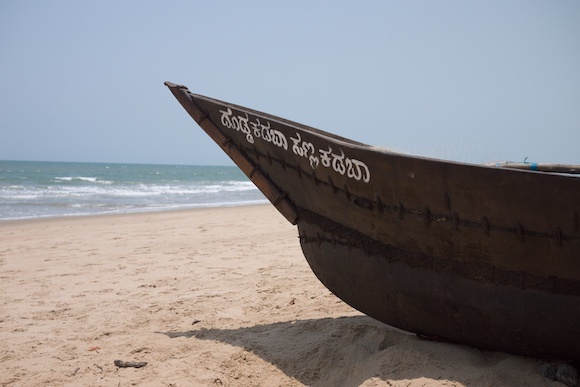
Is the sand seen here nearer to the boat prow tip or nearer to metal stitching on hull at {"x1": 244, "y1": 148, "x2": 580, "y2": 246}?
metal stitching on hull at {"x1": 244, "y1": 148, "x2": 580, "y2": 246}

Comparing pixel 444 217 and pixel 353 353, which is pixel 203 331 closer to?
pixel 353 353

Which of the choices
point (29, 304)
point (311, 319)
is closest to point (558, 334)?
point (311, 319)

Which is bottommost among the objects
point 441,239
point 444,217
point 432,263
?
point 432,263

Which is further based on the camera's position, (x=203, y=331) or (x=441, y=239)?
(x=203, y=331)

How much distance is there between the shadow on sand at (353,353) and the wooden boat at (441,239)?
104mm

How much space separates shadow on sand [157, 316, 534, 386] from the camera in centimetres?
266

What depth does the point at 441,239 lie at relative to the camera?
8.46ft

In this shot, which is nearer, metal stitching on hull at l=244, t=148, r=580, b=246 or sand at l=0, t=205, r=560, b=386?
metal stitching on hull at l=244, t=148, r=580, b=246

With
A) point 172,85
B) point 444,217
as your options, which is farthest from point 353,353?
point 172,85

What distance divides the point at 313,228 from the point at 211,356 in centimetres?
101

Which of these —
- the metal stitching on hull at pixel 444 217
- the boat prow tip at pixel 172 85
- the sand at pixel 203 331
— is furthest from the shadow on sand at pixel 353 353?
the boat prow tip at pixel 172 85

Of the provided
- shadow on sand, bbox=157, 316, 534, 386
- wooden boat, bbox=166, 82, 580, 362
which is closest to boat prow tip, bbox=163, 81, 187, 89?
wooden boat, bbox=166, 82, 580, 362

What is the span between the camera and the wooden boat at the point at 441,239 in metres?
2.30

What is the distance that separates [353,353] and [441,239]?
99cm
